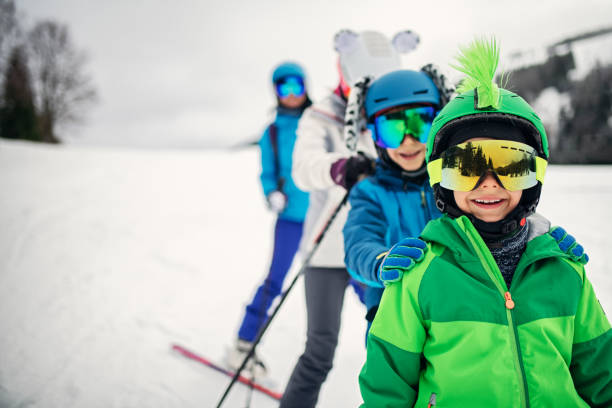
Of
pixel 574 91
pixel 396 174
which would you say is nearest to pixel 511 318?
pixel 396 174

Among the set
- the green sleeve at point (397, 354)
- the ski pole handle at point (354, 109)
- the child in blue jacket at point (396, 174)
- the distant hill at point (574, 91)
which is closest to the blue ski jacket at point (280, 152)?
the ski pole handle at point (354, 109)

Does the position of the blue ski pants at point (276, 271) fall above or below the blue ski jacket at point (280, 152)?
below

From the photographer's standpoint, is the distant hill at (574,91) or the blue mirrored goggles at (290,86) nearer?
the blue mirrored goggles at (290,86)

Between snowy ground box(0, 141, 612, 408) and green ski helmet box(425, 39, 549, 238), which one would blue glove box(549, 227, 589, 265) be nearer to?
green ski helmet box(425, 39, 549, 238)

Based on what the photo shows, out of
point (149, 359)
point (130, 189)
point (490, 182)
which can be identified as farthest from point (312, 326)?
point (130, 189)

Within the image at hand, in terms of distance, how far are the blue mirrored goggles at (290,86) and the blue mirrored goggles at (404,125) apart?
1.81 m

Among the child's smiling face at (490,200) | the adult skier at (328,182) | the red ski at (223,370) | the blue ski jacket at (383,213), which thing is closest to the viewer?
the child's smiling face at (490,200)

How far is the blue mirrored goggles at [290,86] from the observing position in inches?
129

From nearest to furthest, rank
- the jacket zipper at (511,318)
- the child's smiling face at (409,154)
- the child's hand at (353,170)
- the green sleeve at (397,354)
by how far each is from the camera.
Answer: the jacket zipper at (511,318), the green sleeve at (397,354), the child's smiling face at (409,154), the child's hand at (353,170)

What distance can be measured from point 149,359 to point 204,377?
645mm

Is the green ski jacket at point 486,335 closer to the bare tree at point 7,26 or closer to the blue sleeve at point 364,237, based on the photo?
the blue sleeve at point 364,237

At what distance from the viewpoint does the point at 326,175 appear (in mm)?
1902

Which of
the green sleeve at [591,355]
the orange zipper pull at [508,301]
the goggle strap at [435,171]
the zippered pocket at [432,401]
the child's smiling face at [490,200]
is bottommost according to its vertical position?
the zippered pocket at [432,401]

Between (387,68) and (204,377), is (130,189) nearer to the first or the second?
(204,377)
